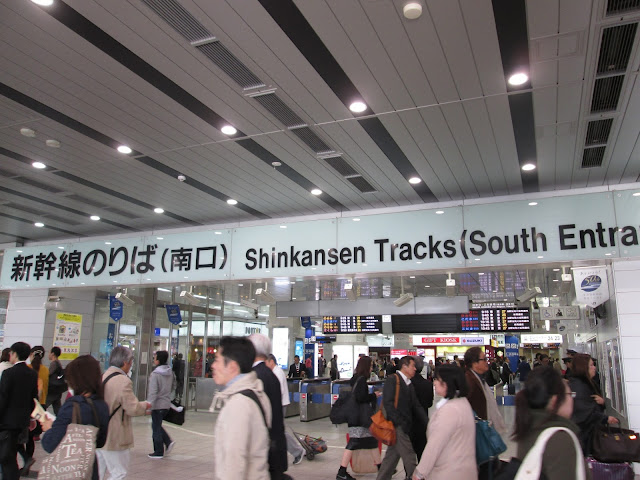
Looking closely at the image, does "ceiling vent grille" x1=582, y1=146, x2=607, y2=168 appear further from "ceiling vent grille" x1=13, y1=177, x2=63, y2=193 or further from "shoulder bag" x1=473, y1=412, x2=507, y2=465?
"ceiling vent grille" x1=13, y1=177, x2=63, y2=193

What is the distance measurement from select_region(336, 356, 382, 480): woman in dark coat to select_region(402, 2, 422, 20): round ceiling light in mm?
3821

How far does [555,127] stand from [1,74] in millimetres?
5085

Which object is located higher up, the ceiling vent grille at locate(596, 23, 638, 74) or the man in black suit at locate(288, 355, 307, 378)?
the ceiling vent grille at locate(596, 23, 638, 74)

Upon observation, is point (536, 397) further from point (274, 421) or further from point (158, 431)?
point (158, 431)

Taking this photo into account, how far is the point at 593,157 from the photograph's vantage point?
19.3 feet

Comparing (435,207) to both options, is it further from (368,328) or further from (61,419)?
(368,328)

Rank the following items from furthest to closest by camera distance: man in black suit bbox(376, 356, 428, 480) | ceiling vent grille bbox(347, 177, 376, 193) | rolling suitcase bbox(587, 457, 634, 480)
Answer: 1. ceiling vent grille bbox(347, 177, 376, 193)
2. man in black suit bbox(376, 356, 428, 480)
3. rolling suitcase bbox(587, 457, 634, 480)

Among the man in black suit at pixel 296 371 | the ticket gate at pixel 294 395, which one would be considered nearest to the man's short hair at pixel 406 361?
the ticket gate at pixel 294 395

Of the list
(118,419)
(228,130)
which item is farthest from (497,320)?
(118,419)

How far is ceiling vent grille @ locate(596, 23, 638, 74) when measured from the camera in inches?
144

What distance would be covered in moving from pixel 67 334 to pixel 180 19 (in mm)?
8229

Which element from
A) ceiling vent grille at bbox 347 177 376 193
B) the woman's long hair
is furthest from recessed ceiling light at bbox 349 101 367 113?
the woman's long hair

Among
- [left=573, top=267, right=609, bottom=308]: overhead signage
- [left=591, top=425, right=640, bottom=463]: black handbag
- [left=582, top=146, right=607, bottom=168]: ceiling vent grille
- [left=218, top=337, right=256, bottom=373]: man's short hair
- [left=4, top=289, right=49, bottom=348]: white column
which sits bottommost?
[left=591, top=425, right=640, bottom=463]: black handbag

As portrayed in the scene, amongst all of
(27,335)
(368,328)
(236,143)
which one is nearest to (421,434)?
(236,143)
